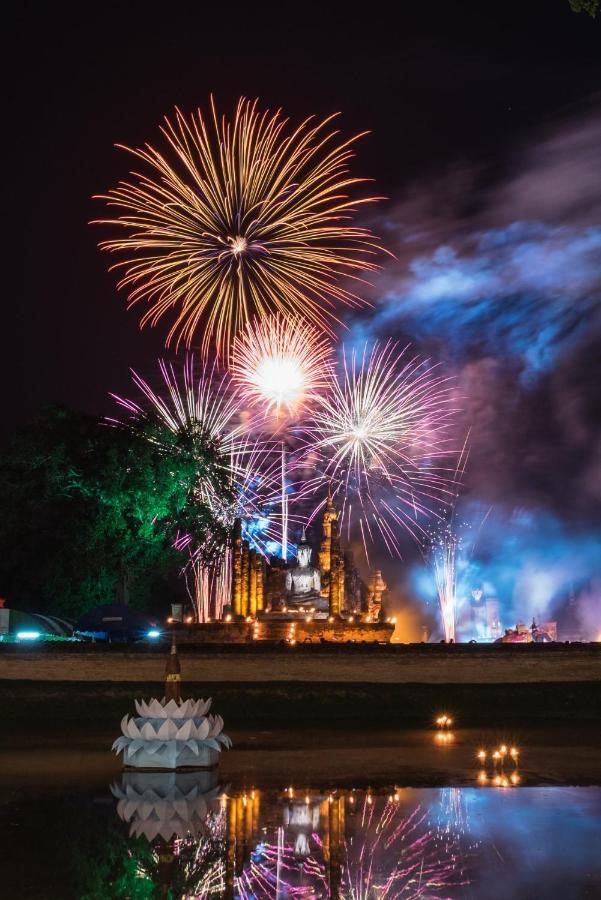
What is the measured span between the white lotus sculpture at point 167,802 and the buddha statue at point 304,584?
1097 inches

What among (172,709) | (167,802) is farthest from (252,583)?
(167,802)

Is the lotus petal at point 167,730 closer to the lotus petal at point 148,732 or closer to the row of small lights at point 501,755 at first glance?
the lotus petal at point 148,732

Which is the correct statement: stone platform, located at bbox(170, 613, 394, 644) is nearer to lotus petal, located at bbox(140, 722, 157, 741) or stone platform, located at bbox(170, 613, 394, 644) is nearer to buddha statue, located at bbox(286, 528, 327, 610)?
buddha statue, located at bbox(286, 528, 327, 610)

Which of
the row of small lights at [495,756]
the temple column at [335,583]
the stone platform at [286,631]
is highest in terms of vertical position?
the temple column at [335,583]

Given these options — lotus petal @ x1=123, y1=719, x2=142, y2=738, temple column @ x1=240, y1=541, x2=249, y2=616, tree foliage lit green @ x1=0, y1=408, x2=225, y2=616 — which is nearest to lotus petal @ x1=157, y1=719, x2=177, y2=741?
lotus petal @ x1=123, y1=719, x2=142, y2=738

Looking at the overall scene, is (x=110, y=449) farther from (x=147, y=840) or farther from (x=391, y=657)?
(x=147, y=840)

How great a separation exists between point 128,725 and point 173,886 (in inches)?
232

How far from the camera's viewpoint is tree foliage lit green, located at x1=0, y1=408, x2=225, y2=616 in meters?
33.8

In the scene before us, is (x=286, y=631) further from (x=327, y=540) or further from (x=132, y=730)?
(x=132, y=730)

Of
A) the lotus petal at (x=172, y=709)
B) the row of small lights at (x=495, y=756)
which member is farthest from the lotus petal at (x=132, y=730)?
the row of small lights at (x=495, y=756)

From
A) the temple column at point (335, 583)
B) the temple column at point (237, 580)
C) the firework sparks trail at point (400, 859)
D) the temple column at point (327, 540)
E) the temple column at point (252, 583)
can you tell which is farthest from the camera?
the temple column at point (327, 540)

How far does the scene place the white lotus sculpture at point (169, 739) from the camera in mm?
14062

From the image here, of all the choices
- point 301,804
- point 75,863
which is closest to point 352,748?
point 301,804

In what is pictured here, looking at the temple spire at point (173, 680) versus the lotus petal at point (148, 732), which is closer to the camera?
the lotus petal at point (148, 732)
